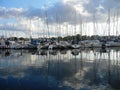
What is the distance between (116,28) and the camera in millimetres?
93125

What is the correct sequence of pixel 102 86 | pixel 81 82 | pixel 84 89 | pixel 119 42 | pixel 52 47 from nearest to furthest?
pixel 84 89 < pixel 102 86 < pixel 81 82 < pixel 52 47 < pixel 119 42

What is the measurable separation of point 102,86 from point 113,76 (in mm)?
4745

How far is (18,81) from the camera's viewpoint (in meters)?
21.3

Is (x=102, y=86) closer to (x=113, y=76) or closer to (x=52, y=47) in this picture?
(x=113, y=76)

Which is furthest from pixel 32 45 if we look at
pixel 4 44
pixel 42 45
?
pixel 4 44

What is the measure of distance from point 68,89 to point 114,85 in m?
4.06

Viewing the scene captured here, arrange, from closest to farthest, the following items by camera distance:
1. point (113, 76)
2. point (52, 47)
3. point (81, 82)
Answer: point (81, 82), point (113, 76), point (52, 47)

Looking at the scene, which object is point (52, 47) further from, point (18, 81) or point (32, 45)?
point (18, 81)

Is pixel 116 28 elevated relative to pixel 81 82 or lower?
elevated

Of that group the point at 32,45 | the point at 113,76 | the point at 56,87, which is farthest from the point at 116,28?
the point at 56,87

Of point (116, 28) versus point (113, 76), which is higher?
point (116, 28)

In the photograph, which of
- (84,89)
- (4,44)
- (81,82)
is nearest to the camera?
(84,89)

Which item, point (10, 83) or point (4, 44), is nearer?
point (10, 83)

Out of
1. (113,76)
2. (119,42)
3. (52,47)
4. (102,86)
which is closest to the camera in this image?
(102,86)
